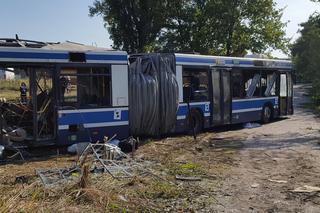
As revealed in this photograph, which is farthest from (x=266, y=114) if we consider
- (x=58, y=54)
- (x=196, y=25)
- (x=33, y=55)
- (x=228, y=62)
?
(x=196, y=25)

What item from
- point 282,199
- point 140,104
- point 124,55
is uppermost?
point 124,55

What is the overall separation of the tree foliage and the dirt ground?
25.3 m

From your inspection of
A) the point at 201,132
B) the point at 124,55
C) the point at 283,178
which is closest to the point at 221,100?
the point at 201,132

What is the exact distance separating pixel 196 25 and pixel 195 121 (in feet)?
85.3

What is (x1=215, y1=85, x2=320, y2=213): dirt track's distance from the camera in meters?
7.96

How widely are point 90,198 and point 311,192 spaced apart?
12.5 ft

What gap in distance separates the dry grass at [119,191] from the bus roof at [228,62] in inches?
228

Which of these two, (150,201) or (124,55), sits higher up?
(124,55)

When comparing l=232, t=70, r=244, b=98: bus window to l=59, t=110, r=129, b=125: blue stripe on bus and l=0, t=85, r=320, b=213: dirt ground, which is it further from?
l=59, t=110, r=129, b=125: blue stripe on bus

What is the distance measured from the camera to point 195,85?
680 inches

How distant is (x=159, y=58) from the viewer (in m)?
15.8

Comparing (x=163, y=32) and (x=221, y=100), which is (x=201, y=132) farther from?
(x=163, y=32)

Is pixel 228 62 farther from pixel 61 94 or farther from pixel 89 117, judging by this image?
pixel 61 94

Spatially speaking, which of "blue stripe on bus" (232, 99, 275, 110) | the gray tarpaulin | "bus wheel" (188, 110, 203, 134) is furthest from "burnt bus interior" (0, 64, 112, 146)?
"blue stripe on bus" (232, 99, 275, 110)
